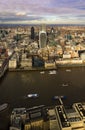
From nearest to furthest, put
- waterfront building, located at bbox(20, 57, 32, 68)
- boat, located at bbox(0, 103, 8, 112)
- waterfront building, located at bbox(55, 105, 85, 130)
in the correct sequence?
waterfront building, located at bbox(55, 105, 85, 130) < boat, located at bbox(0, 103, 8, 112) < waterfront building, located at bbox(20, 57, 32, 68)

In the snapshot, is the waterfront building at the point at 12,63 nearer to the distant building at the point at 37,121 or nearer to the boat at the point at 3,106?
the boat at the point at 3,106

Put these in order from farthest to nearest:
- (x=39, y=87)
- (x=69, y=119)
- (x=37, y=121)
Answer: (x=39, y=87)
(x=69, y=119)
(x=37, y=121)

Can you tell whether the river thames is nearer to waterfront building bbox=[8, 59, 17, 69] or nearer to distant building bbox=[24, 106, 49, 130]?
distant building bbox=[24, 106, 49, 130]

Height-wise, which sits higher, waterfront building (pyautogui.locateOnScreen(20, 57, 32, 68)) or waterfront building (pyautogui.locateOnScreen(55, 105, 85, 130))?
waterfront building (pyautogui.locateOnScreen(55, 105, 85, 130))

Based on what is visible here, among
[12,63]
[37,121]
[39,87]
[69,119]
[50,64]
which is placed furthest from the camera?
[50,64]

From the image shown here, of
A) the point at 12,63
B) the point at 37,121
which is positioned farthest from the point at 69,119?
the point at 12,63

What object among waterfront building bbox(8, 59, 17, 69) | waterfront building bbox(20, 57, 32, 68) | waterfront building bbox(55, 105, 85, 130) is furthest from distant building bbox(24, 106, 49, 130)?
waterfront building bbox(20, 57, 32, 68)

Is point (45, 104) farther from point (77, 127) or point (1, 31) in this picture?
point (1, 31)

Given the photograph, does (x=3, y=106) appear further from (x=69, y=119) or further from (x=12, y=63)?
(x=12, y=63)
